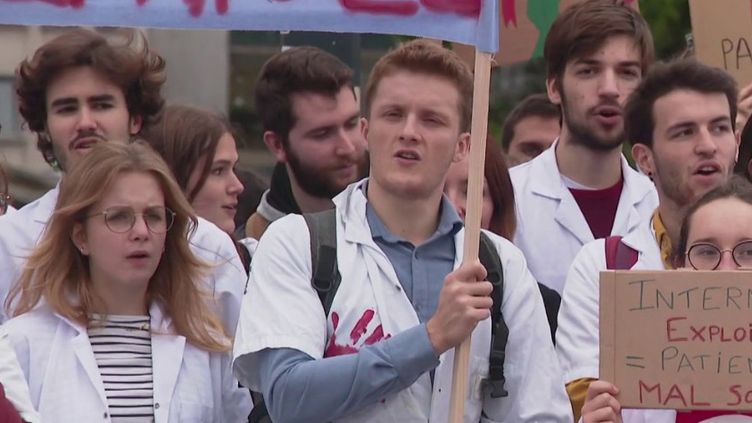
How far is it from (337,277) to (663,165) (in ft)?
4.26

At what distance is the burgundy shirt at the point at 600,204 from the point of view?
706 centimetres

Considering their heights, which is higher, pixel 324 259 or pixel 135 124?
pixel 135 124

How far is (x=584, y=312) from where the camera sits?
224 inches

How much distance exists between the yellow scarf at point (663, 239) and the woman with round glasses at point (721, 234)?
0.39m

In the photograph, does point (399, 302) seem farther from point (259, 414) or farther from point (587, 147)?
point (587, 147)

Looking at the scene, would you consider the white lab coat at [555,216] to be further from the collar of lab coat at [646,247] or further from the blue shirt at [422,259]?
the blue shirt at [422,259]

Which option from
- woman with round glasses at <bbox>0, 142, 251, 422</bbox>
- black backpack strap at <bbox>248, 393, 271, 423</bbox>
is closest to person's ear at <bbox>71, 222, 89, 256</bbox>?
woman with round glasses at <bbox>0, 142, 251, 422</bbox>

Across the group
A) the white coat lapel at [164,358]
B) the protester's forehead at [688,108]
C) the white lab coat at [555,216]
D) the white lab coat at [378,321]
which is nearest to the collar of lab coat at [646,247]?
the white lab coat at [378,321]

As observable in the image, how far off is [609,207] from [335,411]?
2046 mm

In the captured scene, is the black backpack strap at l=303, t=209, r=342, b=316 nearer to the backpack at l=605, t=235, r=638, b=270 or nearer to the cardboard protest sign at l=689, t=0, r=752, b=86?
the backpack at l=605, t=235, r=638, b=270

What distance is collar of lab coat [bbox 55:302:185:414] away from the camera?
5797 millimetres

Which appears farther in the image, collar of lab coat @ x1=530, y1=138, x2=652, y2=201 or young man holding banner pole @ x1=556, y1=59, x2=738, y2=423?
collar of lab coat @ x1=530, y1=138, x2=652, y2=201

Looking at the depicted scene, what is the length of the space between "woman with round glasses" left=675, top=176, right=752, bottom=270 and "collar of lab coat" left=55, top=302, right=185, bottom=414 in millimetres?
1498

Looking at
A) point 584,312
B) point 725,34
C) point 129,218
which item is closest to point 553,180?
point 725,34
